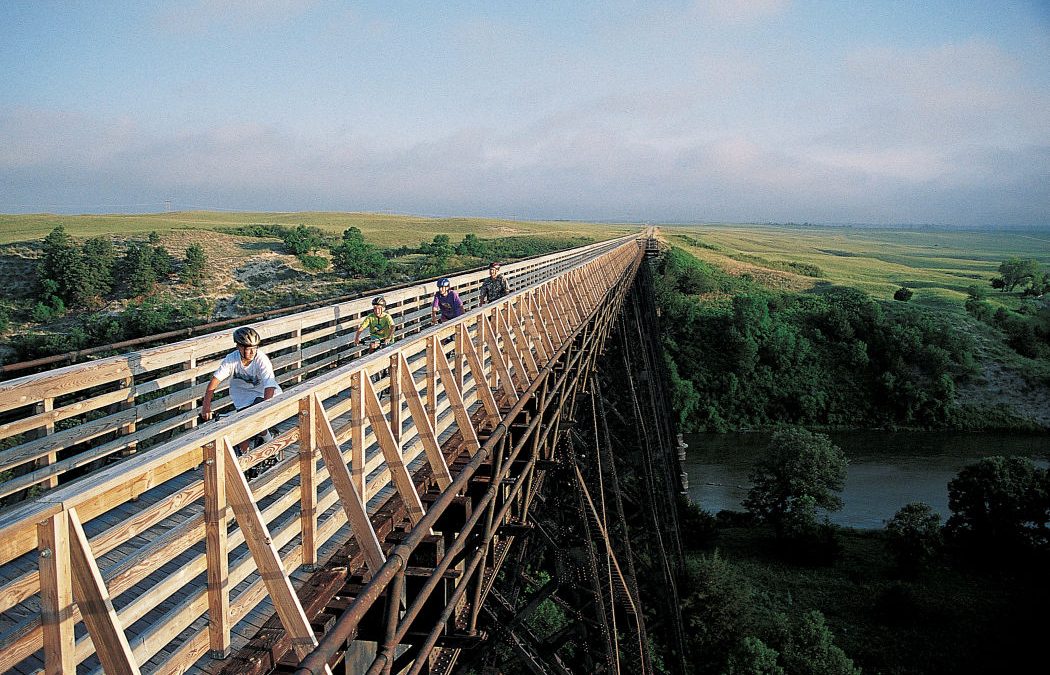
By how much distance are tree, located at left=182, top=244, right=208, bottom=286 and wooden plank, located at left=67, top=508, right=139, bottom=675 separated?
4846cm

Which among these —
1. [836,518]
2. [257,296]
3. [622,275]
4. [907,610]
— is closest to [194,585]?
[622,275]

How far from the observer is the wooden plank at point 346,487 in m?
3.06

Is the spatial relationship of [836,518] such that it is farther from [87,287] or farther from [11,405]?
[87,287]

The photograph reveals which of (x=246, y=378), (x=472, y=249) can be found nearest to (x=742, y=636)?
(x=246, y=378)

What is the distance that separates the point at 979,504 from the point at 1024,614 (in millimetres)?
6860

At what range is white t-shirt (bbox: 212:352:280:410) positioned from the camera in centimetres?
525

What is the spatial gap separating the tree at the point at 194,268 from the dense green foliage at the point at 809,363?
33338 mm

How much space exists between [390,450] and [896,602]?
85.3 feet

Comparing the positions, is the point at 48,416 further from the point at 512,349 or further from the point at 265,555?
the point at 512,349

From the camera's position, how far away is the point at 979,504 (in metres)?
29.7

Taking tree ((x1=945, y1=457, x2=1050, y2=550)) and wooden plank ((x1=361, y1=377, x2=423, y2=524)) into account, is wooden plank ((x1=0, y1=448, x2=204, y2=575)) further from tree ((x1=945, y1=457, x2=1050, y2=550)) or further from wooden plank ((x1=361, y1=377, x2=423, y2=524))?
tree ((x1=945, y1=457, x2=1050, y2=550))

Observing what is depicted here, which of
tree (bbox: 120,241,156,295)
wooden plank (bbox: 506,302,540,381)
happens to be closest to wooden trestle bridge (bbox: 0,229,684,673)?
wooden plank (bbox: 506,302,540,381)

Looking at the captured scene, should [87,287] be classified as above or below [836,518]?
above

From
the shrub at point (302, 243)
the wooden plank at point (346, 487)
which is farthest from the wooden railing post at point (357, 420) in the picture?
the shrub at point (302, 243)
